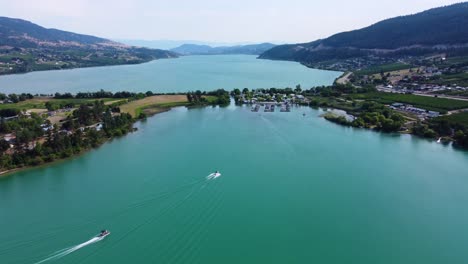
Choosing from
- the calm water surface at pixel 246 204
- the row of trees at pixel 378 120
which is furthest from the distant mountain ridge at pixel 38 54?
the row of trees at pixel 378 120

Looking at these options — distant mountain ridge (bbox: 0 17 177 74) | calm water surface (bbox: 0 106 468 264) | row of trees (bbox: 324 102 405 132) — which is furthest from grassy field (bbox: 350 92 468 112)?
distant mountain ridge (bbox: 0 17 177 74)

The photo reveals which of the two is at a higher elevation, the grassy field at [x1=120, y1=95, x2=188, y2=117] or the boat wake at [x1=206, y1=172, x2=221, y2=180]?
the grassy field at [x1=120, y1=95, x2=188, y2=117]

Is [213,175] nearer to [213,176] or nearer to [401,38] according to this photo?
[213,176]

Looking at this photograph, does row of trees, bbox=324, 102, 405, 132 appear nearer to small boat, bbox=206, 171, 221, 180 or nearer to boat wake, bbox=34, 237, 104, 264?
small boat, bbox=206, 171, 221, 180

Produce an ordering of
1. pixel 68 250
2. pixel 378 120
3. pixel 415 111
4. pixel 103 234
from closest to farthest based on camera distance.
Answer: pixel 68 250, pixel 103 234, pixel 378 120, pixel 415 111

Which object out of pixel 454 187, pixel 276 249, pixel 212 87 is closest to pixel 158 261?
pixel 276 249

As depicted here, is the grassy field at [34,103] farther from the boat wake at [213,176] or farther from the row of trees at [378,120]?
the row of trees at [378,120]

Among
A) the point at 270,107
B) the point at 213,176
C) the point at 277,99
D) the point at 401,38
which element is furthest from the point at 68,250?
the point at 401,38

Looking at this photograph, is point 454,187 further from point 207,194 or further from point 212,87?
point 212,87
